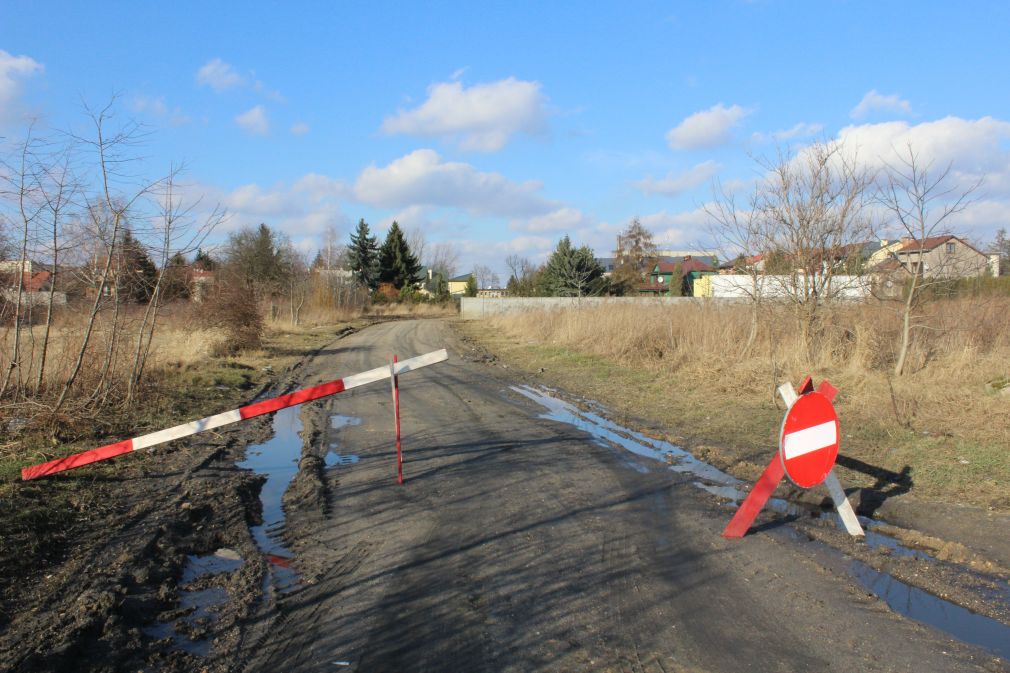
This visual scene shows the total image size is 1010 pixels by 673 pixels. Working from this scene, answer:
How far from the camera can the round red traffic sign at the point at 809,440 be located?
17.6 feet

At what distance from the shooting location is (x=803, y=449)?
5434 millimetres

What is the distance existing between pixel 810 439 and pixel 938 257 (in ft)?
30.9

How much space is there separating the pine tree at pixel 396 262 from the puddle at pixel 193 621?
6973 cm

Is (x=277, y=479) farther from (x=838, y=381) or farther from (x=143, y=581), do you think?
(x=838, y=381)

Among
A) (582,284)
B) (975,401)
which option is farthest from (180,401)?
(582,284)

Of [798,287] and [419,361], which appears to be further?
[798,287]

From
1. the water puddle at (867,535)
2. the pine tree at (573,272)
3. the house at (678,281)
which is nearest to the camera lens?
the water puddle at (867,535)

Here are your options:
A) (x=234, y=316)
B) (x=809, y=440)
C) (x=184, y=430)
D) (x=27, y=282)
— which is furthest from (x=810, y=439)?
(x=234, y=316)

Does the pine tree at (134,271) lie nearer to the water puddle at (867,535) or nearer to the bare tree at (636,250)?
the water puddle at (867,535)

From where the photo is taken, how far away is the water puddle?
418cm

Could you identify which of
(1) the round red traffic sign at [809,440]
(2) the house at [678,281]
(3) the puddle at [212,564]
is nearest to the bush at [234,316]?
(3) the puddle at [212,564]

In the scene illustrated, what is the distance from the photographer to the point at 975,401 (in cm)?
978

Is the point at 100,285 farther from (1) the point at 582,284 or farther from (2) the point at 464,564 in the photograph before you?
(1) the point at 582,284

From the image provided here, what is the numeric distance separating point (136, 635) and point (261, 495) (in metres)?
3.25
